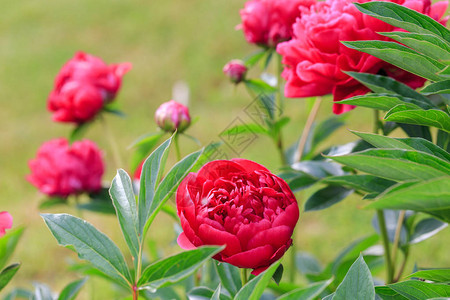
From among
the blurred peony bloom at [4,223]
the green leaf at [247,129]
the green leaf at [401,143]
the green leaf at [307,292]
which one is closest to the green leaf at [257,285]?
the green leaf at [307,292]

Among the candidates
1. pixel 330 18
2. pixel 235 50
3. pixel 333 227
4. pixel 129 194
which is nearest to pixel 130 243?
pixel 129 194

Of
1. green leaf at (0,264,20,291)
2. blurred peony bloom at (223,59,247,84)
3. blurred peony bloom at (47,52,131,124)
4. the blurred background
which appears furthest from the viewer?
the blurred background

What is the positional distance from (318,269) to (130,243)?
0.75 m

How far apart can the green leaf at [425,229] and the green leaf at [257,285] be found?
46 centimetres

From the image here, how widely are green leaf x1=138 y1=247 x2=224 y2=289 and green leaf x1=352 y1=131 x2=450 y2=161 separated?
15 centimetres

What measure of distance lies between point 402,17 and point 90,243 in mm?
314

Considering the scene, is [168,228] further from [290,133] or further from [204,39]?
[204,39]

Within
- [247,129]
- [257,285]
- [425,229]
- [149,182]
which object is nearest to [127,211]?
[149,182]

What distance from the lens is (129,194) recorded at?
1.49ft

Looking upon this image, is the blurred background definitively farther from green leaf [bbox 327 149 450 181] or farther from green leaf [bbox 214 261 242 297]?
green leaf [bbox 327 149 450 181]

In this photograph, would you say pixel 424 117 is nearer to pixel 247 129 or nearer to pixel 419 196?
pixel 419 196

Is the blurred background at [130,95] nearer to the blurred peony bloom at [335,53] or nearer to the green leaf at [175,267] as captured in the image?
the blurred peony bloom at [335,53]

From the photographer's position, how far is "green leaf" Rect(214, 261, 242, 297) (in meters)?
0.57

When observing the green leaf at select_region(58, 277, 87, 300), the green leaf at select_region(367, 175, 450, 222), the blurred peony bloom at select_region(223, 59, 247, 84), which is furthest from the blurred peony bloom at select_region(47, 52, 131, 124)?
the green leaf at select_region(367, 175, 450, 222)
